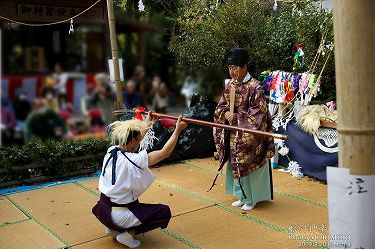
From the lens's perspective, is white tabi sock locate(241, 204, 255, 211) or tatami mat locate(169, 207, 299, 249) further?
white tabi sock locate(241, 204, 255, 211)

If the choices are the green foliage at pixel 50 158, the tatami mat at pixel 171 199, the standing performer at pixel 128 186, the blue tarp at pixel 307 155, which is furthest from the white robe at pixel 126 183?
the blue tarp at pixel 307 155

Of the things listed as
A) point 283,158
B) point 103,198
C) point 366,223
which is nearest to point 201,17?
point 283,158

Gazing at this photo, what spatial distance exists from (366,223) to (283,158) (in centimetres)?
472

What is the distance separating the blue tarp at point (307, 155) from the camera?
223 inches

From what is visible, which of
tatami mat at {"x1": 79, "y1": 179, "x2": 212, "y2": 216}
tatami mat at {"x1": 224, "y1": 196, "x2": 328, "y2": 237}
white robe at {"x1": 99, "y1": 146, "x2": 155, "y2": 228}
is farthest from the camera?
tatami mat at {"x1": 79, "y1": 179, "x2": 212, "y2": 216}

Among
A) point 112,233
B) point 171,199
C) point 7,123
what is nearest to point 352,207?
point 112,233

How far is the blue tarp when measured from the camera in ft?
18.6

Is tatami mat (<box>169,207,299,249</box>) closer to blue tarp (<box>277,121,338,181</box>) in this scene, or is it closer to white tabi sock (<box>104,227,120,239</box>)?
white tabi sock (<box>104,227,120,239</box>)

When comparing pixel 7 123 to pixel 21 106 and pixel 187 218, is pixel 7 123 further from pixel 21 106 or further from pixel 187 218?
pixel 187 218

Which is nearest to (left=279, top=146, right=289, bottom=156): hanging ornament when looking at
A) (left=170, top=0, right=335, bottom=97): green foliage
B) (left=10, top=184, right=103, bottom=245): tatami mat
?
(left=170, top=0, right=335, bottom=97): green foliage

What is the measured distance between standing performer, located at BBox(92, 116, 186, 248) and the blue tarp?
2850mm

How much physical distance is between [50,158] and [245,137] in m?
2.91

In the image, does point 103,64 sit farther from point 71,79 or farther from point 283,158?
point 283,158

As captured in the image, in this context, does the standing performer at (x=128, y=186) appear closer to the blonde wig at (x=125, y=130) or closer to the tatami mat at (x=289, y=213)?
the blonde wig at (x=125, y=130)
